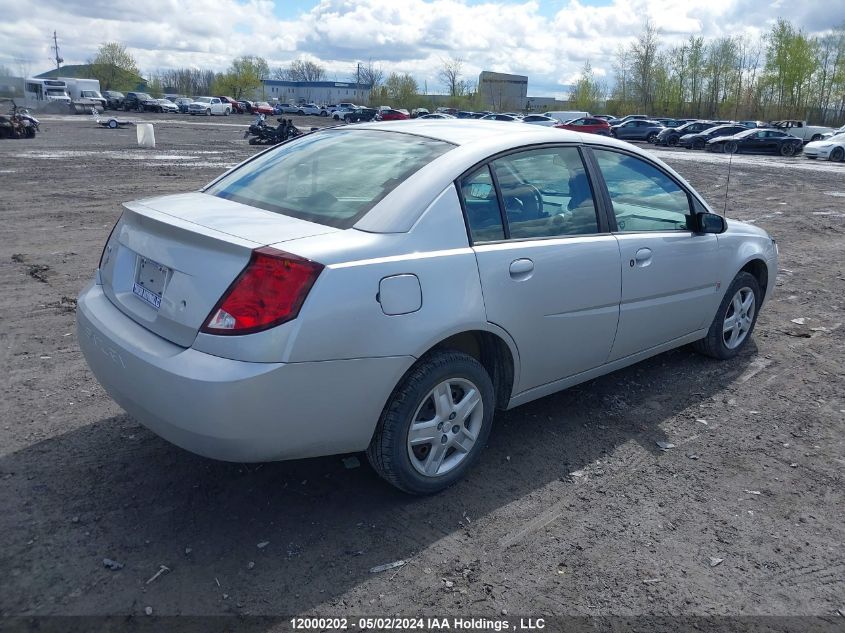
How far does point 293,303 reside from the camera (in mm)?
2797

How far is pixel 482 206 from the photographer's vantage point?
357 centimetres

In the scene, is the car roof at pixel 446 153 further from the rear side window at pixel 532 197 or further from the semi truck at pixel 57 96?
the semi truck at pixel 57 96

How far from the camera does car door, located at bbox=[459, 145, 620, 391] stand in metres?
3.52

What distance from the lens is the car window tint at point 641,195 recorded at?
14.1ft

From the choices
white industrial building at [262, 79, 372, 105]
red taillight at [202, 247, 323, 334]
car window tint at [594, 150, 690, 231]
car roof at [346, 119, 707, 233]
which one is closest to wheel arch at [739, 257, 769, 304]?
car window tint at [594, 150, 690, 231]

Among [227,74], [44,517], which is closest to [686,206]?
[44,517]

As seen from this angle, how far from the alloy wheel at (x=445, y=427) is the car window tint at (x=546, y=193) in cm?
87

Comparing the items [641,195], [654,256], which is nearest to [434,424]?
[654,256]

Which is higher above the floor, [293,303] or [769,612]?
[293,303]

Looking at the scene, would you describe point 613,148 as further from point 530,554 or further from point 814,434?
point 530,554

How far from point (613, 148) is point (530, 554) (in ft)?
8.52

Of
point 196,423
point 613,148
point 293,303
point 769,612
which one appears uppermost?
point 613,148

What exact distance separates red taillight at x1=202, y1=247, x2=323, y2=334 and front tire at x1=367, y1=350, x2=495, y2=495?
0.68m

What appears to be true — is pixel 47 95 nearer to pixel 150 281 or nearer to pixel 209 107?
pixel 209 107
